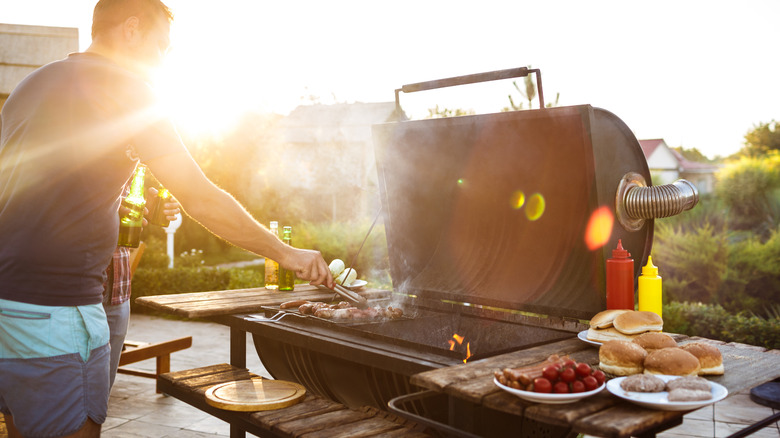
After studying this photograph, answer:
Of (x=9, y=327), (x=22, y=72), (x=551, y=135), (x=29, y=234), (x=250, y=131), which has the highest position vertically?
(x=250, y=131)

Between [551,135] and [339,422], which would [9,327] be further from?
[551,135]

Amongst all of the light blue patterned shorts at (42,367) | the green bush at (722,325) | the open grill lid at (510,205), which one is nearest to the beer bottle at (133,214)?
the light blue patterned shorts at (42,367)

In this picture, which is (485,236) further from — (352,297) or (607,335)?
(607,335)

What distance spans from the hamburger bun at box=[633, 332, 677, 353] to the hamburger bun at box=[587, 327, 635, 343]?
49 mm

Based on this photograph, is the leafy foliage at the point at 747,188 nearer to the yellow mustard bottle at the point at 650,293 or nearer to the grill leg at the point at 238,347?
the yellow mustard bottle at the point at 650,293

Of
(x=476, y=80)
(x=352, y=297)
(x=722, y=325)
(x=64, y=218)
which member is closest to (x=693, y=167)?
(x=722, y=325)

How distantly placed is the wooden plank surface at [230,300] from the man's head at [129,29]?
139cm

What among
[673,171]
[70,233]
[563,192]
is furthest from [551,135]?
[673,171]

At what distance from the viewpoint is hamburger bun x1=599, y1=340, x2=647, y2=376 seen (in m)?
1.88

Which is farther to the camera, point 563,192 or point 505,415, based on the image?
point 563,192

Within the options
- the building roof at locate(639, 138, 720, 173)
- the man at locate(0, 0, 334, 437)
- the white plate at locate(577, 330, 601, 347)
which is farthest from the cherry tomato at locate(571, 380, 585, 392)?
the building roof at locate(639, 138, 720, 173)

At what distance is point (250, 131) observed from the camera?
17734mm

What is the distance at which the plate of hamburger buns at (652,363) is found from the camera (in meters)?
1.58

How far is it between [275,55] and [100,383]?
17622mm
